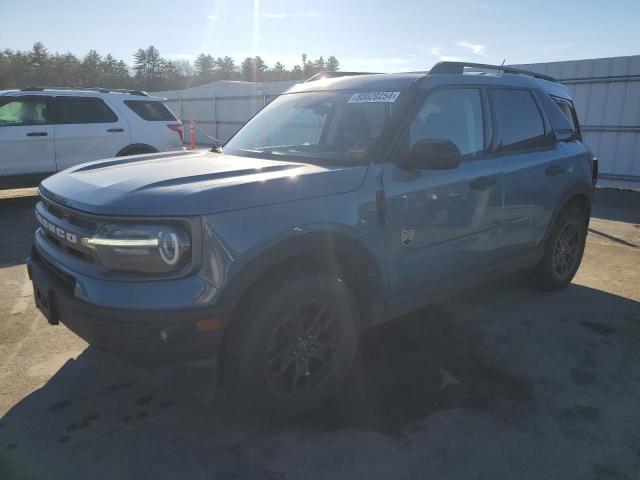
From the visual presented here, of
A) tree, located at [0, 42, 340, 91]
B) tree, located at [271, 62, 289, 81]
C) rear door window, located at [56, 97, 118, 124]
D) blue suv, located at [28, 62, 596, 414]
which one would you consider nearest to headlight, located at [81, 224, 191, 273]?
blue suv, located at [28, 62, 596, 414]

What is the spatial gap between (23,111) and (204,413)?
288 inches

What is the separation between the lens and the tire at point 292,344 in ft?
8.16

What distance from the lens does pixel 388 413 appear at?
2871 millimetres

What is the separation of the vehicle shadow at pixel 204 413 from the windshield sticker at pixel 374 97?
173 cm

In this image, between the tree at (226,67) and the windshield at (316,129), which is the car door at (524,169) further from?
the tree at (226,67)

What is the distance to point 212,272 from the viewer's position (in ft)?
7.55

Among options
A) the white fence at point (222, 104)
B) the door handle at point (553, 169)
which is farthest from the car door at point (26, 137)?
the white fence at point (222, 104)

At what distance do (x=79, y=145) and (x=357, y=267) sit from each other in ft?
24.0

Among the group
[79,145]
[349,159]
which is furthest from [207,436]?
[79,145]

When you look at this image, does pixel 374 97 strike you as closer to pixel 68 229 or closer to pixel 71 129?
pixel 68 229

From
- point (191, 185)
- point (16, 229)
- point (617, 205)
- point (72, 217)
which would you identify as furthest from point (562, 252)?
point (16, 229)

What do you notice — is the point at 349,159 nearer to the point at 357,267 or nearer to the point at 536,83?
the point at 357,267

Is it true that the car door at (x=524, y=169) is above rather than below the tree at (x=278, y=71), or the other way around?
below

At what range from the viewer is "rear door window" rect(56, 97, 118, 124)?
8477 millimetres
